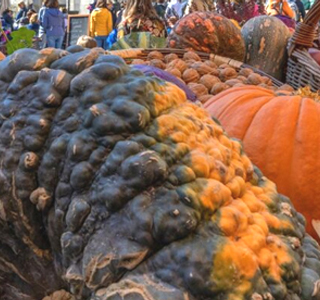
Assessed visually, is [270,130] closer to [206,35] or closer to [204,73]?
[204,73]

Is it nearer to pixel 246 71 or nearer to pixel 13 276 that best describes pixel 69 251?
pixel 13 276

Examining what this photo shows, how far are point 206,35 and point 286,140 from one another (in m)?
1.87

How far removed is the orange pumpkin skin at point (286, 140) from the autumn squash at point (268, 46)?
7.13ft

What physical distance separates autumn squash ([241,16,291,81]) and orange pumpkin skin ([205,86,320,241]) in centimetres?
217

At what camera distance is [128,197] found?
65 centimetres

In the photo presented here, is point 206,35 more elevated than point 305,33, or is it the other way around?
point 305,33

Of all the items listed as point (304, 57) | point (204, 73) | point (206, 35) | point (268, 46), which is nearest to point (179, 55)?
point (204, 73)

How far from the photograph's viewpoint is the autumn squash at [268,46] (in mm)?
3584

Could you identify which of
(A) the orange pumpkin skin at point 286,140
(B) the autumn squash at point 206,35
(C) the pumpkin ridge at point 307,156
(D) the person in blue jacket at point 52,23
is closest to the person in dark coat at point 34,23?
(D) the person in blue jacket at point 52,23

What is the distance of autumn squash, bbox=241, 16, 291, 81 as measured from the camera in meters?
3.58

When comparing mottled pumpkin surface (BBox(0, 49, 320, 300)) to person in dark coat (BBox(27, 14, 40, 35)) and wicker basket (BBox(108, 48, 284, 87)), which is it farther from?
person in dark coat (BBox(27, 14, 40, 35))

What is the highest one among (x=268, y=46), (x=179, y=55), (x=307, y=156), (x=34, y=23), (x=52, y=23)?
(x=307, y=156)

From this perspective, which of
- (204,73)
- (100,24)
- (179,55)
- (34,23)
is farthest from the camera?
(34,23)

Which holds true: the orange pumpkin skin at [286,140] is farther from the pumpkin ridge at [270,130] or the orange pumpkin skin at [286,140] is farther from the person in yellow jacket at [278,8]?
the person in yellow jacket at [278,8]
